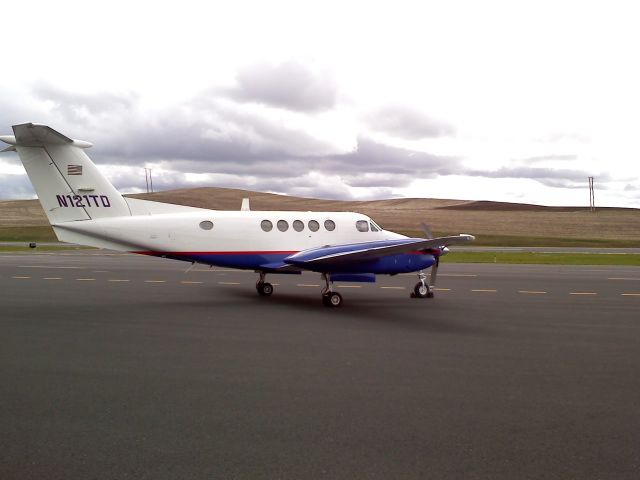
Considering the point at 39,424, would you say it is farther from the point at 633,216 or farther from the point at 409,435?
the point at 633,216

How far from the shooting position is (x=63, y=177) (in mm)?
13500

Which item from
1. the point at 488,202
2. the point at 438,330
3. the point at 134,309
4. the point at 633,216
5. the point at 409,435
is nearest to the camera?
the point at 409,435

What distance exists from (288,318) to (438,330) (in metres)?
3.45

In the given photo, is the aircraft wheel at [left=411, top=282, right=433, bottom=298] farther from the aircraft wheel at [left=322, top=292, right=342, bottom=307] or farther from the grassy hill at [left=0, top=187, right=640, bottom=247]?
the grassy hill at [left=0, top=187, right=640, bottom=247]

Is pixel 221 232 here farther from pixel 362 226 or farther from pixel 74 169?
pixel 362 226

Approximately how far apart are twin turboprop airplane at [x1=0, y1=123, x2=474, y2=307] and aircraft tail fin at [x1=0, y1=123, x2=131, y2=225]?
2 cm

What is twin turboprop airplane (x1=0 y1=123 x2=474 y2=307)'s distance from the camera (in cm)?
1337

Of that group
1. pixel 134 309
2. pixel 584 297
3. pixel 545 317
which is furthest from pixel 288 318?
pixel 584 297

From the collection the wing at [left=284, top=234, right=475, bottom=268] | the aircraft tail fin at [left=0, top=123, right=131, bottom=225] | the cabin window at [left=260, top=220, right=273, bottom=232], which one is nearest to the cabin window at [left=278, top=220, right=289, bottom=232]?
the cabin window at [left=260, top=220, right=273, bottom=232]

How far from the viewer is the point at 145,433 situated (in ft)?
17.3

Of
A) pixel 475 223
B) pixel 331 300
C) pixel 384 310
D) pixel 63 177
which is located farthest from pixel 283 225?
pixel 475 223

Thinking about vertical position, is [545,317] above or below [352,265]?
below

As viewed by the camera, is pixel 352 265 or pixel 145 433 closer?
pixel 145 433

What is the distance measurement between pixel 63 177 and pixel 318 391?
10.1 metres
